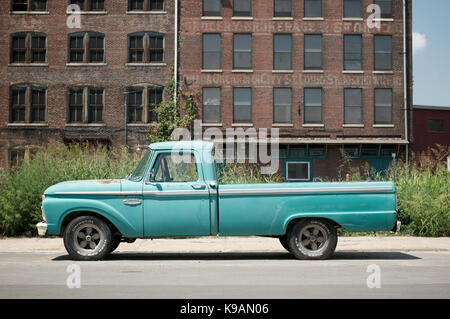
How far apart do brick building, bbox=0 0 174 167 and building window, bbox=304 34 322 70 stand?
868 cm

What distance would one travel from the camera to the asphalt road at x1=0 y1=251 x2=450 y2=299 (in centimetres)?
708

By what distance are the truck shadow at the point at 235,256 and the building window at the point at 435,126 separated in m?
33.7

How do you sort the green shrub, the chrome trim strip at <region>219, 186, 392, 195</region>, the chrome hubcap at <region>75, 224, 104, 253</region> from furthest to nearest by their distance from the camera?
the green shrub
the chrome hubcap at <region>75, 224, 104, 253</region>
the chrome trim strip at <region>219, 186, 392, 195</region>

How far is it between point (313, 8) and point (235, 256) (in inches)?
1144

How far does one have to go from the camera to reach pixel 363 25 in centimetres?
3750

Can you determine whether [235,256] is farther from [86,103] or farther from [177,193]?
[86,103]

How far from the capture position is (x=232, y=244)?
43.9 feet

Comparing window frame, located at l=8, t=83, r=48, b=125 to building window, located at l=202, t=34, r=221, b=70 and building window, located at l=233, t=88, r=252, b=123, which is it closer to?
building window, located at l=202, t=34, r=221, b=70

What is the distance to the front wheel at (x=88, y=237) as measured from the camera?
10.4 m

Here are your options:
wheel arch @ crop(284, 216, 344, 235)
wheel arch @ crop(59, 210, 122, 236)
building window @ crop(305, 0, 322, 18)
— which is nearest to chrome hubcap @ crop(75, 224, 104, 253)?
wheel arch @ crop(59, 210, 122, 236)

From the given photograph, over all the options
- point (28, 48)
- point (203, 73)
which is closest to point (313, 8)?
point (203, 73)

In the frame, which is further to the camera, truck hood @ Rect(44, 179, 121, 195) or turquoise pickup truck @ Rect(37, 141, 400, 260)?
truck hood @ Rect(44, 179, 121, 195)
